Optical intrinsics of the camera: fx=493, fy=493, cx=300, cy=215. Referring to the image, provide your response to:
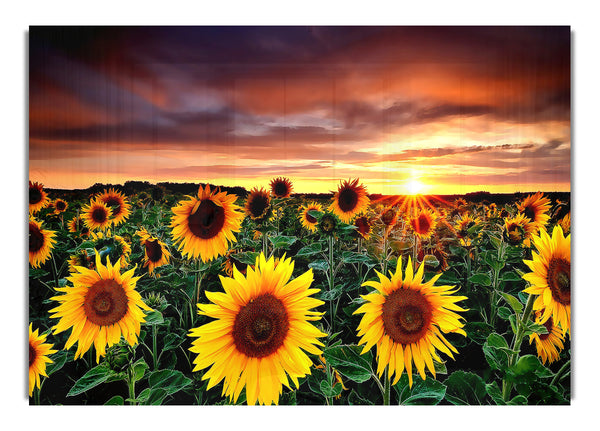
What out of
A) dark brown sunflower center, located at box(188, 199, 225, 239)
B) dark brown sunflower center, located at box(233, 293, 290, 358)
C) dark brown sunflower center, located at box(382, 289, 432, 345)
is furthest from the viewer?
dark brown sunflower center, located at box(188, 199, 225, 239)

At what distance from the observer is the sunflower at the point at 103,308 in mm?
2240

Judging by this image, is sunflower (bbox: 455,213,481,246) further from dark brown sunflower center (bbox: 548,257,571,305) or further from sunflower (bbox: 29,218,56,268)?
sunflower (bbox: 29,218,56,268)

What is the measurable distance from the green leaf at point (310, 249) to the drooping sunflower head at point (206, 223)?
0.31 m

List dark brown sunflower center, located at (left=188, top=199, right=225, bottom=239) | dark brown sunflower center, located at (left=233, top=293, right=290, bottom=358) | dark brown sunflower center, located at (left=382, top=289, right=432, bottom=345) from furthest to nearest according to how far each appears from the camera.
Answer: dark brown sunflower center, located at (left=188, top=199, right=225, bottom=239) < dark brown sunflower center, located at (left=382, top=289, right=432, bottom=345) < dark brown sunflower center, located at (left=233, top=293, right=290, bottom=358)

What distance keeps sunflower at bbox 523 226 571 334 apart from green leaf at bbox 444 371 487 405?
1.36ft

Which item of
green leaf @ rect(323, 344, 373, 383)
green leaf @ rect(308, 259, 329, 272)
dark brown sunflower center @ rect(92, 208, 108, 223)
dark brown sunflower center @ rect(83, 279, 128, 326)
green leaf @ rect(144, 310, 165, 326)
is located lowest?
green leaf @ rect(323, 344, 373, 383)

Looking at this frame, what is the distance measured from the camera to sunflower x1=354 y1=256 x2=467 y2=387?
2.11m

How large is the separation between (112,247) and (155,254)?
0.69 feet

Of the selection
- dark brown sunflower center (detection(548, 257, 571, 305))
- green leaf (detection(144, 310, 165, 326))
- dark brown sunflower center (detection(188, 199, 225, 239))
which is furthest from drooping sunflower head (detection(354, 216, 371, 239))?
green leaf (detection(144, 310, 165, 326))

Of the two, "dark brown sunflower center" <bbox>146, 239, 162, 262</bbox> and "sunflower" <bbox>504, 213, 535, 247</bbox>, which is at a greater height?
"sunflower" <bbox>504, 213, 535, 247</bbox>

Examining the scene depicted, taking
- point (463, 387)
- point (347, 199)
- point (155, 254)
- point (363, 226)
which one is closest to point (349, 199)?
point (347, 199)

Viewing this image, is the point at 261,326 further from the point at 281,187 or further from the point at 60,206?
the point at 60,206

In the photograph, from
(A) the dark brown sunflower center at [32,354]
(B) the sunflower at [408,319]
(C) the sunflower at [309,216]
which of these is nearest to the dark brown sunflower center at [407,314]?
(B) the sunflower at [408,319]
